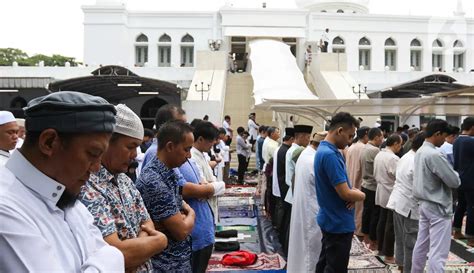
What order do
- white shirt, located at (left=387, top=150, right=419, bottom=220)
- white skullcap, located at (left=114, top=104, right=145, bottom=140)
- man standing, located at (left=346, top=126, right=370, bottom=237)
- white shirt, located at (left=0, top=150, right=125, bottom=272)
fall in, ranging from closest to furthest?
white shirt, located at (left=0, top=150, right=125, bottom=272)
white skullcap, located at (left=114, top=104, right=145, bottom=140)
white shirt, located at (left=387, top=150, right=419, bottom=220)
man standing, located at (left=346, top=126, right=370, bottom=237)

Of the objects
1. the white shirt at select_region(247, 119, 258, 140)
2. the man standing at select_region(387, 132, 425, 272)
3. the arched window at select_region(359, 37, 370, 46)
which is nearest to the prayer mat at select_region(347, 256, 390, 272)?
the man standing at select_region(387, 132, 425, 272)

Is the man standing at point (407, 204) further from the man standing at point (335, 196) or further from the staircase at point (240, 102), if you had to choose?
the staircase at point (240, 102)

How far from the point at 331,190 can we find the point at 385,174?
2388mm

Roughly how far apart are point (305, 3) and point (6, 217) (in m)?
44.3

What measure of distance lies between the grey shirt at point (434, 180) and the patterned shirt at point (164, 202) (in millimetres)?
2687

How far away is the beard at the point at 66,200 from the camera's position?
1.43 m

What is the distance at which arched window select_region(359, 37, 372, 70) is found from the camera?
36.5 metres

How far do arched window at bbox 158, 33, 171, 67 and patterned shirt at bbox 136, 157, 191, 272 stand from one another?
33910 millimetres

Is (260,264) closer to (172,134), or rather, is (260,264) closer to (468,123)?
(468,123)

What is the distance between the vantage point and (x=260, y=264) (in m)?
6.26

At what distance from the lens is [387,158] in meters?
6.31

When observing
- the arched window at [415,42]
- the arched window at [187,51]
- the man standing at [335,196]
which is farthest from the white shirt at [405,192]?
the arched window at [415,42]

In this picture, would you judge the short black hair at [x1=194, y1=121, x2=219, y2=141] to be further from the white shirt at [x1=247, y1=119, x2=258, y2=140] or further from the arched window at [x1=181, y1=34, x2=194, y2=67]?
the arched window at [x1=181, y1=34, x2=194, y2=67]

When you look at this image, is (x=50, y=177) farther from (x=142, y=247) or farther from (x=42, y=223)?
(x=142, y=247)
